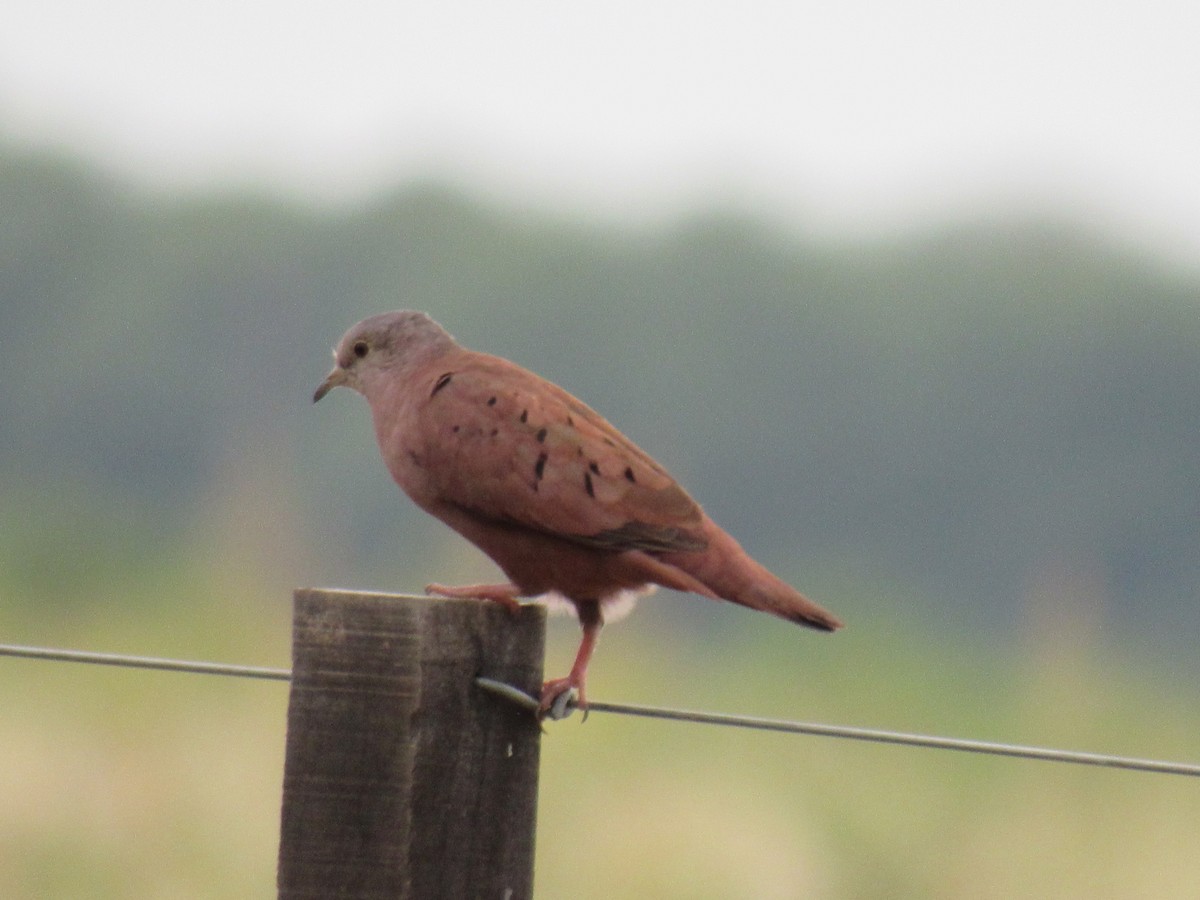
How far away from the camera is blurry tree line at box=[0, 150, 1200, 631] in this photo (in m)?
34.5

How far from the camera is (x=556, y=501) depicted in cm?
438

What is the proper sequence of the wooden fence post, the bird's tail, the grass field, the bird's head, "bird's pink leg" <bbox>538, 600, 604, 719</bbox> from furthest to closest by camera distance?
the grass field → the bird's head → the bird's tail → "bird's pink leg" <bbox>538, 600, 604, 719</bbox> → the wooden fence post

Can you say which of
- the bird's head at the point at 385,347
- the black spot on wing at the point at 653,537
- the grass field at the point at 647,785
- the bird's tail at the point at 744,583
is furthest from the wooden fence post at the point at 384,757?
the grass field at the point at 647,785

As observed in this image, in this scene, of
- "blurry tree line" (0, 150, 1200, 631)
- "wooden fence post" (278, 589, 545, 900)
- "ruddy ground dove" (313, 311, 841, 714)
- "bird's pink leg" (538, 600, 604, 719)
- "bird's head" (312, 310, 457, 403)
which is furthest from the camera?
"blurry tree line" (0, 150, 1200, 631)

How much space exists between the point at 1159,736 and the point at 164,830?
535 cm

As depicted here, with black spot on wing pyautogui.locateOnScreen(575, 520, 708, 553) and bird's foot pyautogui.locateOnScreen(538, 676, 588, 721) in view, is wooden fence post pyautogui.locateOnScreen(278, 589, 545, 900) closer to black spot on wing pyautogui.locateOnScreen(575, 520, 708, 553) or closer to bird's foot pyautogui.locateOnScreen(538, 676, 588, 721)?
bird's foot pyautogui.locateOnScreen(538, 676, 588, 721)

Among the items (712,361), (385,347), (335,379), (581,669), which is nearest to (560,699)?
(581,669)

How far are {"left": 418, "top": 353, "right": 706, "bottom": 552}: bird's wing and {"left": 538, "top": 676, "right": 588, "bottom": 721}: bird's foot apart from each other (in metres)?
0.62

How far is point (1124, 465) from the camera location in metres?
38.1

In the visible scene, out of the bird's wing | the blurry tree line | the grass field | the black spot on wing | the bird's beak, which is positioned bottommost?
the grass field

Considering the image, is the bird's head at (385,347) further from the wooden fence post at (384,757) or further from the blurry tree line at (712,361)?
the blurry tree line at (712,361)

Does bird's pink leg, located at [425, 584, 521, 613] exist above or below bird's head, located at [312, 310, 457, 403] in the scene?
below

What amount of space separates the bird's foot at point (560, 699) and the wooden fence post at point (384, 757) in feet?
0.51

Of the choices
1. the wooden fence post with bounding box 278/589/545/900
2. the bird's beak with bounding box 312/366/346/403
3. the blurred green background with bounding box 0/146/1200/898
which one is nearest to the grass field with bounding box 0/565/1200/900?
the blurred green background with bounding box 0/146/1200/898
